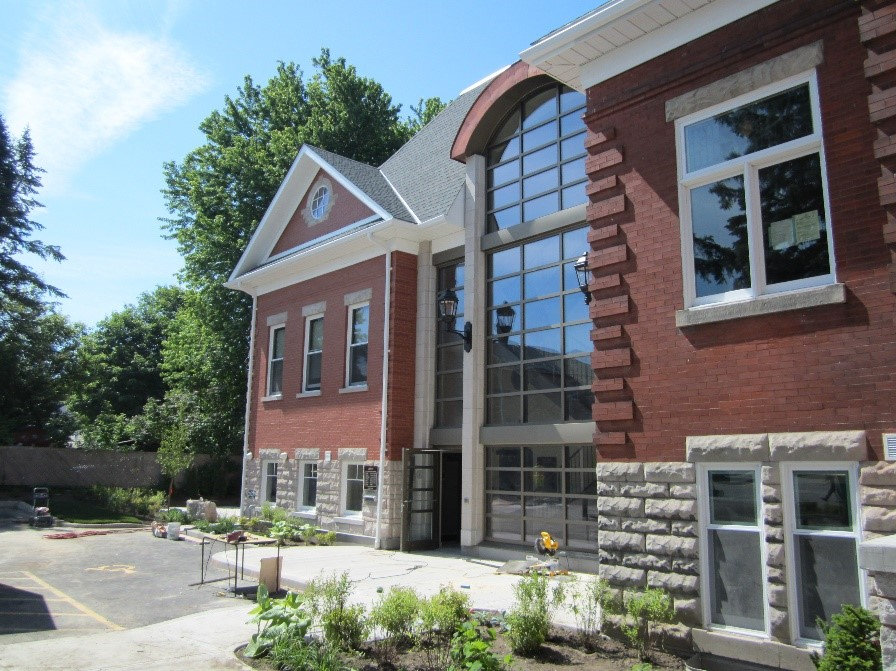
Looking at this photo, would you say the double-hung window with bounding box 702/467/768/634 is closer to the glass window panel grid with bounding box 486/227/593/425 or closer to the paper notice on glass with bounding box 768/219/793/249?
the paper notice on glass with bounding box 768/219/793/249

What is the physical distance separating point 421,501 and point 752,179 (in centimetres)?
1091

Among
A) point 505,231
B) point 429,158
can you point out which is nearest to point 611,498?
point 505,231

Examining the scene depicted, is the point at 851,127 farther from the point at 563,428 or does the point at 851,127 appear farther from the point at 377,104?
the point at 377,104

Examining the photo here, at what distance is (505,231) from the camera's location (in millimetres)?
14930

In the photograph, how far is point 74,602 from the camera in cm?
1061

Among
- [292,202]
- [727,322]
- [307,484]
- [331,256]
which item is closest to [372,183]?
[331,256]

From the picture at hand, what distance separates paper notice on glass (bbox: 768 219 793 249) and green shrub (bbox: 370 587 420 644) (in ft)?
17.7

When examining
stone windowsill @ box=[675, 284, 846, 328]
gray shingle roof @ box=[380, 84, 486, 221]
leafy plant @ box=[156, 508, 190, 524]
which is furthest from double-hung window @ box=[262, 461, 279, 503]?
stone windowsill @ box=[675, 284, 846, 328]

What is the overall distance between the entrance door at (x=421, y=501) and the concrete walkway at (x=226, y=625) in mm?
958

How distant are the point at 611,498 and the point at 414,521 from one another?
8.60 meters

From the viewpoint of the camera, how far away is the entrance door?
609 inches

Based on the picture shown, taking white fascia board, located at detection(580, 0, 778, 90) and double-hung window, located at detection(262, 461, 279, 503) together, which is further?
double-hung window, located at detection(262, 461, 279, 503)

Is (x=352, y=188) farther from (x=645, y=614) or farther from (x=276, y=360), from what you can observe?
(x=645, y=614)

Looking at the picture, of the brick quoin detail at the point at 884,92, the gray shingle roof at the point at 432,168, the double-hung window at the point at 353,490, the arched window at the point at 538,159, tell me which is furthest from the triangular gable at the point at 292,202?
the brick quoin detail at the point at 884,92
